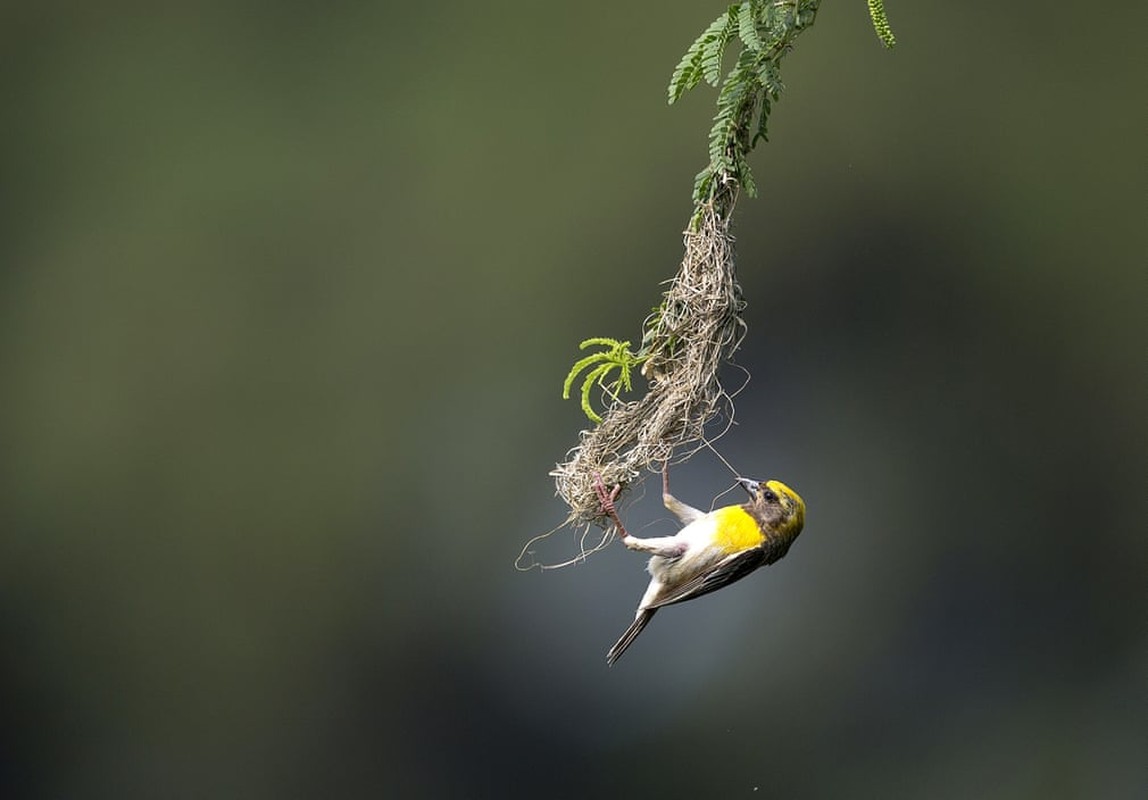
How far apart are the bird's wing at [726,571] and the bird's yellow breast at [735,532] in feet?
0.05

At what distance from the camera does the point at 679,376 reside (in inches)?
96.4

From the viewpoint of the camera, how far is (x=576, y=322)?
4.63 metres

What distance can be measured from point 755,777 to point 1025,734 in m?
0.99

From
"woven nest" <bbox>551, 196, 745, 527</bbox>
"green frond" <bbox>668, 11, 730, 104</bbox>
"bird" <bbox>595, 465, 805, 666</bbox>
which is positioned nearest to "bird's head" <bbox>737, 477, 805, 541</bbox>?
"bird" <bbox>595, 465, 805, 666</bbox>

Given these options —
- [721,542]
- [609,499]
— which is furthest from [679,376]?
[721,542]

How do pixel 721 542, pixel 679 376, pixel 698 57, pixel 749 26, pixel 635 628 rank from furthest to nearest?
pixel 635 628 < pixel 721 542 < pixel 679 376 < pixel 698 57 < pixel 749 26

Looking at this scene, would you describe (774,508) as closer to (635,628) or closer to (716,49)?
(635,628)

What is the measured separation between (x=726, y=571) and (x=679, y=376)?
1.54 ft

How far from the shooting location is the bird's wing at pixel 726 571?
8.52 ft

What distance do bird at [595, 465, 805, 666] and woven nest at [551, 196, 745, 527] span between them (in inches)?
5.1

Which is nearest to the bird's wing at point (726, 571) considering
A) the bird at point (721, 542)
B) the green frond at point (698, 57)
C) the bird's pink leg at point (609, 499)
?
the bird at point (721, 542)

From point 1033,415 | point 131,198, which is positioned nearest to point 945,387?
point 1033,415

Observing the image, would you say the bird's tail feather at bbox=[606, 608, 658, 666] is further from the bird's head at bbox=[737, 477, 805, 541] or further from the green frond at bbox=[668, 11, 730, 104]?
the green frond at bbox=[668, 11, 730, 104]

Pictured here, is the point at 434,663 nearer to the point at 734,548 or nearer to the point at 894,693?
the point at 894,693
